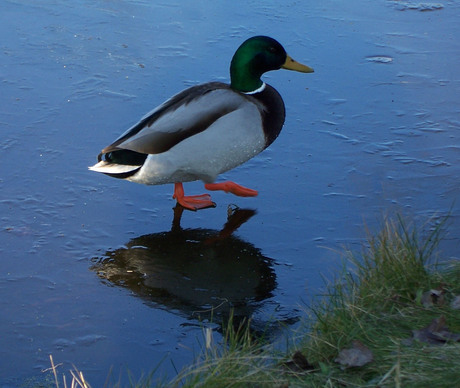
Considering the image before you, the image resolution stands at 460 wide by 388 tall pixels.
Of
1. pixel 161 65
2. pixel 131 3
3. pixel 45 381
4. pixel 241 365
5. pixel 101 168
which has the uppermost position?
pixel 131 3

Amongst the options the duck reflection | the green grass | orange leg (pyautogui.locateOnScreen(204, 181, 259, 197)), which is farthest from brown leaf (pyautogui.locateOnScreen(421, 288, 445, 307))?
orange leg (pyautogui.locateOnScreen(204, 181, 259, 197))

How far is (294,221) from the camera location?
408cm

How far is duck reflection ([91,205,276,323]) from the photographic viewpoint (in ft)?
11.3

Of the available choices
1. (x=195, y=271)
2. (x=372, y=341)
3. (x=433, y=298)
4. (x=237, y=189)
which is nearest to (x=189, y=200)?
(x=237, y=189)

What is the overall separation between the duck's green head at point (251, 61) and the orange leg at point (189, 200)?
69 cm

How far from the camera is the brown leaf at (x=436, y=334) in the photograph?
2654 mm

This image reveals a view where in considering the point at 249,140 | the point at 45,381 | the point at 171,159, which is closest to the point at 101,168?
the point at 171,159

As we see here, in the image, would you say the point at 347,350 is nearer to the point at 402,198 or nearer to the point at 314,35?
the point at 402,198

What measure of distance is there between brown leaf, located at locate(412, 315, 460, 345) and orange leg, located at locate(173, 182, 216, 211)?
1.78 m

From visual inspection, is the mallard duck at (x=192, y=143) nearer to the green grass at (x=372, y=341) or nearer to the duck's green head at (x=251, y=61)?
the duck's green head at (x=251, y=61)

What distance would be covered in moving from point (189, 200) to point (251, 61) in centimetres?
88

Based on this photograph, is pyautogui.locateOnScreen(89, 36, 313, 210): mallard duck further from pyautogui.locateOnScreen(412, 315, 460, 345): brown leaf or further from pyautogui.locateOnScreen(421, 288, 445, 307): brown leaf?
pyautogui.locateOnScreen(412, 315, 460, 345): brown leaf

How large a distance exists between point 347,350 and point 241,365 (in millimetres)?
350

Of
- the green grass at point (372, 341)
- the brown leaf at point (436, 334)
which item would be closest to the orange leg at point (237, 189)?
the green grass at point (372, 341)
